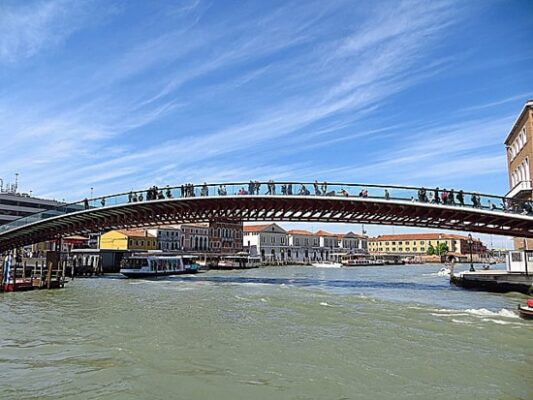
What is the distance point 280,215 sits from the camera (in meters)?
31.1

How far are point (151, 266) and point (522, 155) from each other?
32840 mm

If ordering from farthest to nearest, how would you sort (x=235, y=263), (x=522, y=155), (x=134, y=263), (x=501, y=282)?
(x=235, y=263)
(x=134, y=263)
(x=522, y=155)
(x=501, y=282)

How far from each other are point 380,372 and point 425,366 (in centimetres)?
114

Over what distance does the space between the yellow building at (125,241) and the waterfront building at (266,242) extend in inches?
1151

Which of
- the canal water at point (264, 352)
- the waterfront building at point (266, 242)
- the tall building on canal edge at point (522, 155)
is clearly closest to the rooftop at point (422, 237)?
the waterfront building at point (266, 242)

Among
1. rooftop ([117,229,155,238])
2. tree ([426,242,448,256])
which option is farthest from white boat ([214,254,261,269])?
tree ([426,242,448,256])

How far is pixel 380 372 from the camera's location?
9.16m

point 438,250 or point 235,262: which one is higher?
point 438,250

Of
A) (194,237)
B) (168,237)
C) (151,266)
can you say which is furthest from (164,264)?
(194,237)

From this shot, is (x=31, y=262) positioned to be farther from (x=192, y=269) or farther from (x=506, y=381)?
(x=506, y=381)

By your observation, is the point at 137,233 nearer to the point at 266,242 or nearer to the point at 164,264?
the point at 164,264

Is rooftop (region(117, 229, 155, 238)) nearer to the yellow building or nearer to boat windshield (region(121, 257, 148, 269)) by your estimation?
the yellow building

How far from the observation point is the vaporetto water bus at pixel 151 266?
42938 millimetres

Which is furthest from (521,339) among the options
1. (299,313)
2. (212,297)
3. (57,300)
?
(57,300)
